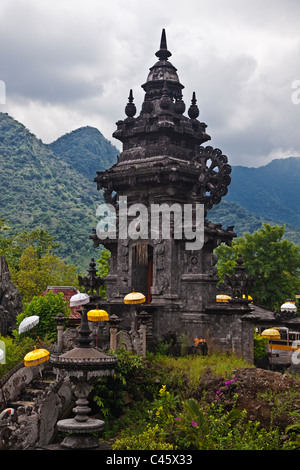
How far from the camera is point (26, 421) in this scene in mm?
14875

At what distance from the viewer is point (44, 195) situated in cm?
10794

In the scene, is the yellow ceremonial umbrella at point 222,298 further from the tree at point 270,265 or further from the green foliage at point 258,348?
the tree at point 270,265

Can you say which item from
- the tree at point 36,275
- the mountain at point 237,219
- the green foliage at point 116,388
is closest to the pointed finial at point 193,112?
the green foliage at point 116,388

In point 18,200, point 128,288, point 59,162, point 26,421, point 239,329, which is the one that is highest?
point 59,162

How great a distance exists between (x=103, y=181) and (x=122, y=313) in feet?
19.8

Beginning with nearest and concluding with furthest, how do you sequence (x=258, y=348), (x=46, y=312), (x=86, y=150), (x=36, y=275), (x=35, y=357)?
(x=35, y=357) < (x=46, y=312) < (x=258, y=348) < (x=36, y=275) < (x=86, y=150)

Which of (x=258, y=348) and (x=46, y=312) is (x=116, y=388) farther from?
(x=258, y=348)

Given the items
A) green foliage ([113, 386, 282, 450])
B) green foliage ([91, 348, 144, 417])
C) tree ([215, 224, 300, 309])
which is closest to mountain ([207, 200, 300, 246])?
tree ([215, 224, 300, 309])

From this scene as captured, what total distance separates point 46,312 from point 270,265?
94.5ft

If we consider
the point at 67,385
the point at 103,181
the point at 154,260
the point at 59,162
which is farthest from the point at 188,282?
the point at 59,162

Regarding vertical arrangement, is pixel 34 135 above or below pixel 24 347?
above

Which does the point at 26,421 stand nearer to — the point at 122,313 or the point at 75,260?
the point at 122,313

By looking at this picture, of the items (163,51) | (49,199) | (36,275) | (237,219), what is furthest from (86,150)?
(163,51)

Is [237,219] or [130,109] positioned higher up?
[237,219]
